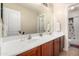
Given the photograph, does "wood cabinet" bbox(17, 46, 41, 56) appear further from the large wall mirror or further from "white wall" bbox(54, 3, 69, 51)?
"white wall" bbox(54, 3, 69, 51)

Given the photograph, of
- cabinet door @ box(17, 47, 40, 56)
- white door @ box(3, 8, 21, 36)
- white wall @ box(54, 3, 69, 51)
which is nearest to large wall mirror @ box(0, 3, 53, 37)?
white door @ box(3, 8, 21, 36)

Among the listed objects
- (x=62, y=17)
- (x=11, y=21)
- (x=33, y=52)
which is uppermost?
(x=62, y=17)

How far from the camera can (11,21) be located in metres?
1.64

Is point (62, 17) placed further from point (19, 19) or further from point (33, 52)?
point (33, 52)

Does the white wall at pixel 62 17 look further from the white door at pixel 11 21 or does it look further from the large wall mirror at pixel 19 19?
the white door at pixel 11 21

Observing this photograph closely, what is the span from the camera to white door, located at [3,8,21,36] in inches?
61.9

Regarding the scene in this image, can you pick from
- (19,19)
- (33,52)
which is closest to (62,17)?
(19,19)

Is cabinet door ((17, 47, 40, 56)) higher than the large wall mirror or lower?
lower

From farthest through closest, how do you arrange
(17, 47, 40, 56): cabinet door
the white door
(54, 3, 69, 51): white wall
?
(54, 3, 69, 51): white wall → the white door → (17, 47, 40, 56): cabinet door

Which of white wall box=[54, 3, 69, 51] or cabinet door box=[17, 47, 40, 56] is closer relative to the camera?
cabinet door box=[17, 47, 40, 56]

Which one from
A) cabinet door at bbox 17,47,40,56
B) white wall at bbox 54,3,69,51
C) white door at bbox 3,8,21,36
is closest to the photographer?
cabinet door at bbox 17,47,40,56

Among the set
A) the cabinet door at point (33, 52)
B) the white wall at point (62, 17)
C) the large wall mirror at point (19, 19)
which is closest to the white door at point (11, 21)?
the large wall mirror at point (19, 19)

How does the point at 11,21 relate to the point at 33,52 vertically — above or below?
above

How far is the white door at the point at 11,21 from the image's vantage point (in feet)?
5.16
